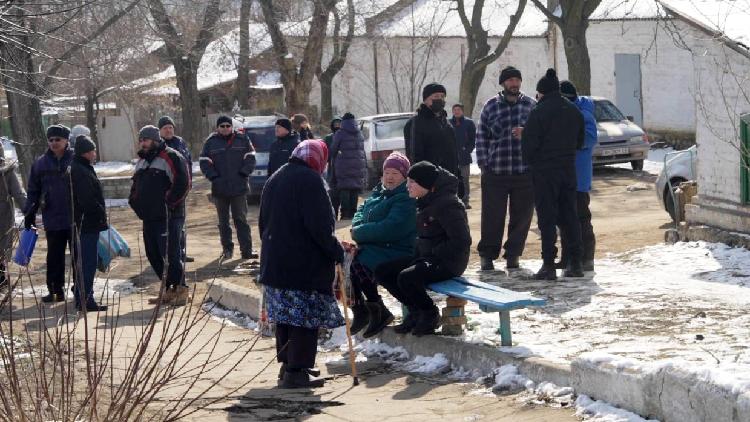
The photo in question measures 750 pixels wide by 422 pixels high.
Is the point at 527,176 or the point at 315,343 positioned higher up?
the point at 527,176

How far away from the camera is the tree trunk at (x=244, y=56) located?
96.1ft

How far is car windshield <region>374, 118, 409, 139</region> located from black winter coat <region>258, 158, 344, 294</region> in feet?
51.9

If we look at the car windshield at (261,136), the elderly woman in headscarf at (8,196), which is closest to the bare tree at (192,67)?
the car windshield at (261,136)

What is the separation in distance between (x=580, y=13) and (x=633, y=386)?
17797mm

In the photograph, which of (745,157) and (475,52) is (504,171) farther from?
(475,52)

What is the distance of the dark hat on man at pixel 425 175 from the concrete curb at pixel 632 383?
1.05 meters

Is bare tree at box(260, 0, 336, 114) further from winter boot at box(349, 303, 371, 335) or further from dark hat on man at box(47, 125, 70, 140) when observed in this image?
winter boot at box(349, 303, 371, 335)

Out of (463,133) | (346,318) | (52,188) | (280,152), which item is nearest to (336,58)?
(463,133)

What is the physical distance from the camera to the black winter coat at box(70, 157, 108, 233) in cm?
1105

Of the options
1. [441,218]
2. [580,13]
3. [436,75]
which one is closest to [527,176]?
[441,218]

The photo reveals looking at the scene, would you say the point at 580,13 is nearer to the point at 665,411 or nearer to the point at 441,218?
the point at 441,218

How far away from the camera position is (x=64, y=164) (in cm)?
1169

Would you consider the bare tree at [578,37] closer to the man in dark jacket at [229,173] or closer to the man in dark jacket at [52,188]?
the man in dark jacket at [229,173]

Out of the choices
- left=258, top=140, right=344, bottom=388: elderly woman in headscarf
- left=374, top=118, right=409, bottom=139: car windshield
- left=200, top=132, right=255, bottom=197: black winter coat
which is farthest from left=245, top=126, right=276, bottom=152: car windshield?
left=258, top=140, right=344, bottom=388: elderly woman in headscarf
